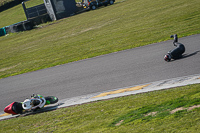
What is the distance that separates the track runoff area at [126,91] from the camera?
8516mm

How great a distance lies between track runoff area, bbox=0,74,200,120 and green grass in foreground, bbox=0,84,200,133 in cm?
40

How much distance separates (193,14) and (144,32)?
413 centimetres

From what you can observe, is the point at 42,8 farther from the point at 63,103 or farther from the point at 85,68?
the point at 63,103

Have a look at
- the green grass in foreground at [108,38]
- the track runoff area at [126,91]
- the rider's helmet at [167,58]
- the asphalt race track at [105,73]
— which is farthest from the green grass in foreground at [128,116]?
the green grass in foreground at [108,38]

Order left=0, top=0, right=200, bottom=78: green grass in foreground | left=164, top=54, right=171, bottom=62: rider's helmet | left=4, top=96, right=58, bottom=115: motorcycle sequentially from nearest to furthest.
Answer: left=4, top=96, right=58, bottom=115: motorcycle
left=164, top=54, right=171, bottom=62: rider's helmet
left=0, top=0, right=200, bottom=78: green grass in foreground

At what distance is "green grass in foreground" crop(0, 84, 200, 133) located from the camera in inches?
224

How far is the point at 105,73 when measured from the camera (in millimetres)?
11914

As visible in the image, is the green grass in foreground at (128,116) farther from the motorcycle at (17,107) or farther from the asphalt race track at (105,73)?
the asphalt race track at (105,73)

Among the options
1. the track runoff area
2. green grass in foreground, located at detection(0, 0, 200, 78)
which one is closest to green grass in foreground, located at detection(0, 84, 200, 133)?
the track runoff area

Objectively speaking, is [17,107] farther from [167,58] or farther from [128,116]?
[167,58]

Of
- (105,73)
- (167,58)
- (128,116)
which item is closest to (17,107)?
(105,73)

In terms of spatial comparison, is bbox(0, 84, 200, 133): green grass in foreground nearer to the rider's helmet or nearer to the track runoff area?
the track runoff area

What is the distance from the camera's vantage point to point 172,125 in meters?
5.49

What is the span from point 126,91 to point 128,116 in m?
2.45
